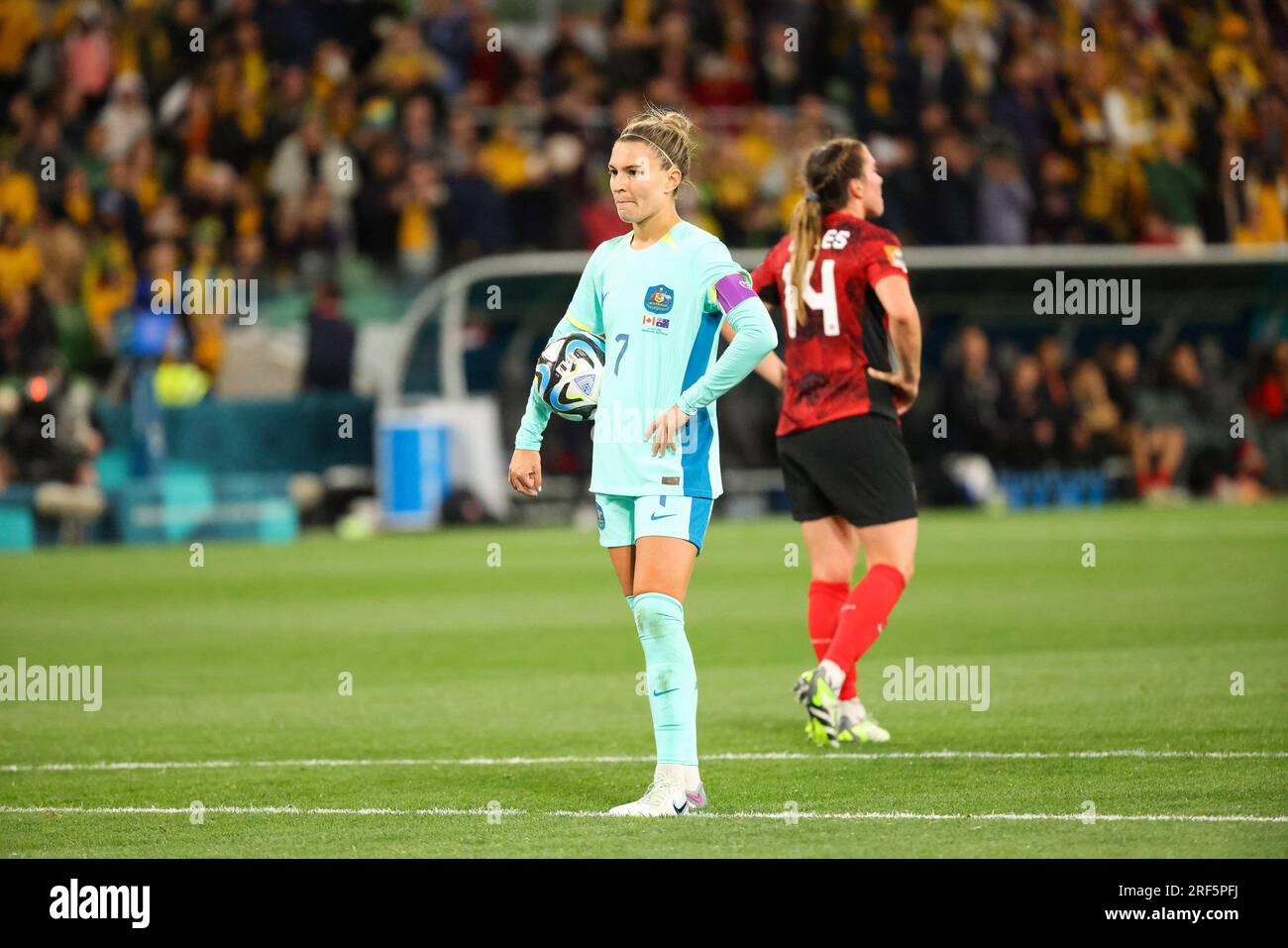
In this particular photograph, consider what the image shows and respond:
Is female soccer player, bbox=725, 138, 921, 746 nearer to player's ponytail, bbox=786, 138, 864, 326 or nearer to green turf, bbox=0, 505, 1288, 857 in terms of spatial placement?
player's ponytail, bbox=786, 138, 864, 326

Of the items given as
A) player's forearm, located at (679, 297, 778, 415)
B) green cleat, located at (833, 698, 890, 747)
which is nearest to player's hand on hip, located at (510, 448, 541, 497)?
player's forearm, located at (679, 297, 778, 415)

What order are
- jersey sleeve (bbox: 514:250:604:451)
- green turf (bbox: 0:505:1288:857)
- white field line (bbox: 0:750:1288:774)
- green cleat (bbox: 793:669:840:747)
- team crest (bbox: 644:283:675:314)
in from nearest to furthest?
green turf (bbox: 0:505:1288:857) → team crest (bbox: 644:283:675:314) → jersey sleeve (bbox: 514:250:604:451) → white field line (bbox: 0:750:1288:774) → green cleat (bbox: 793:669:840:747)

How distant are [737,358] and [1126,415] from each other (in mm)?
17731

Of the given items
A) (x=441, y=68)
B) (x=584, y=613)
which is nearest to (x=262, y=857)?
(x=584, y=613)

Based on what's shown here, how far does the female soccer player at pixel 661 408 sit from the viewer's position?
22.0 ft

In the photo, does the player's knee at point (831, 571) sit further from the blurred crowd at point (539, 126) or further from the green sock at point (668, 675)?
the blurred crowd at point (539, 126)

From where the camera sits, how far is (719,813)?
6.70m

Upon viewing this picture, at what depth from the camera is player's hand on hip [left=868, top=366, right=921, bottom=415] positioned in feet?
27.9

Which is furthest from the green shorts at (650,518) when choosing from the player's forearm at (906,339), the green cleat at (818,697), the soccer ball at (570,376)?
the player's forearm at (906,339)

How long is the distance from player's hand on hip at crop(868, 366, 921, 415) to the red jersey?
0.03 meters

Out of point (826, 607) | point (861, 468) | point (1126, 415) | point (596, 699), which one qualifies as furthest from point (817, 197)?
point (1126, 415)

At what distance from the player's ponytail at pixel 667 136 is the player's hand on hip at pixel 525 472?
1.01 metres

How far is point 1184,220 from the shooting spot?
77.6ft

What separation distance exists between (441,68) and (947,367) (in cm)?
705
